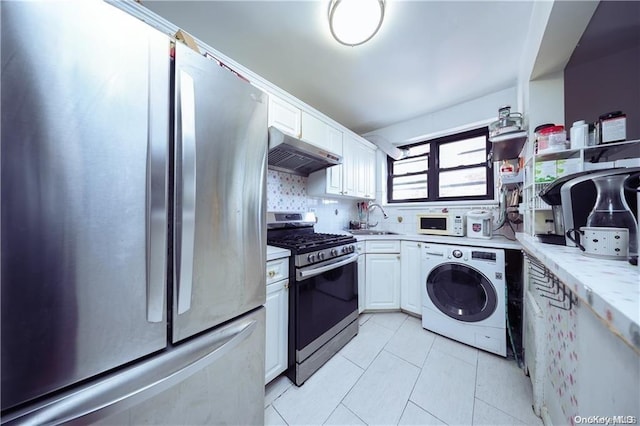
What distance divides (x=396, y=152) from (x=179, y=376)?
3.07 m

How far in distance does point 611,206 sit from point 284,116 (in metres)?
1.94

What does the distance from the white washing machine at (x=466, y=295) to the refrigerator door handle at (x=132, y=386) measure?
184cm

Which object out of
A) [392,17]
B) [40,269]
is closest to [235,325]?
[40,269]

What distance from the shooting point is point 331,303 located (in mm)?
1635

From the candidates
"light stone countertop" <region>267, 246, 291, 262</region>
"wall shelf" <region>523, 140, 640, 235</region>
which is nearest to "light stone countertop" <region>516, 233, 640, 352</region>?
"wall shelf" <region>523, 140, 640, 235</region>

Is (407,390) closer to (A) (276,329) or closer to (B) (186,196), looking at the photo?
(A) (276,329)

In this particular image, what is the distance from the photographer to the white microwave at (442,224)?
2.04 metres

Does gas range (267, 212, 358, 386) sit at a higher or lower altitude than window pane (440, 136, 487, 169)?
lower

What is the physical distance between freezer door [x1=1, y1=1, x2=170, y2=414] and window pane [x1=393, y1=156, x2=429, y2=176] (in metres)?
2.93

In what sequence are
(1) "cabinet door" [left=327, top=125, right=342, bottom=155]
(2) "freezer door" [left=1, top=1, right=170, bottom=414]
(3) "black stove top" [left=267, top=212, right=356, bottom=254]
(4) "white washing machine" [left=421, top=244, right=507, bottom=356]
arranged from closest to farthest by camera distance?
(2) "freezer door" [left=1, top=1, right=170, bottom=414] → (3) "black stove top" [left=267, top=212, right=356, bottom=254] → (4) "white washing machine" [left=421, top=244, right=507, bottom=356] → (1) "cabinet door" [left=327, top=125, right=342, bottom=155]

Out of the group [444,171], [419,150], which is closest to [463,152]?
[444,171]

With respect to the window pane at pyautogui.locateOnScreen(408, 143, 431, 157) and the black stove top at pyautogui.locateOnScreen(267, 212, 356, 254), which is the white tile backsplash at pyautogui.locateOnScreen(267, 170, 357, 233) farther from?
the window pane at pyautogui.locateOnScreen(408, 143, 431, 157)

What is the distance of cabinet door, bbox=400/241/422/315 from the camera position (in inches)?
84.9

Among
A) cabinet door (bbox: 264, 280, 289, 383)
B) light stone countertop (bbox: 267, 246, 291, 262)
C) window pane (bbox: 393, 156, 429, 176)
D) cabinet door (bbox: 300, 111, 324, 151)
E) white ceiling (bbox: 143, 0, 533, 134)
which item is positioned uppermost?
white ceiling (bbox: 143, 0, 533, 134)
